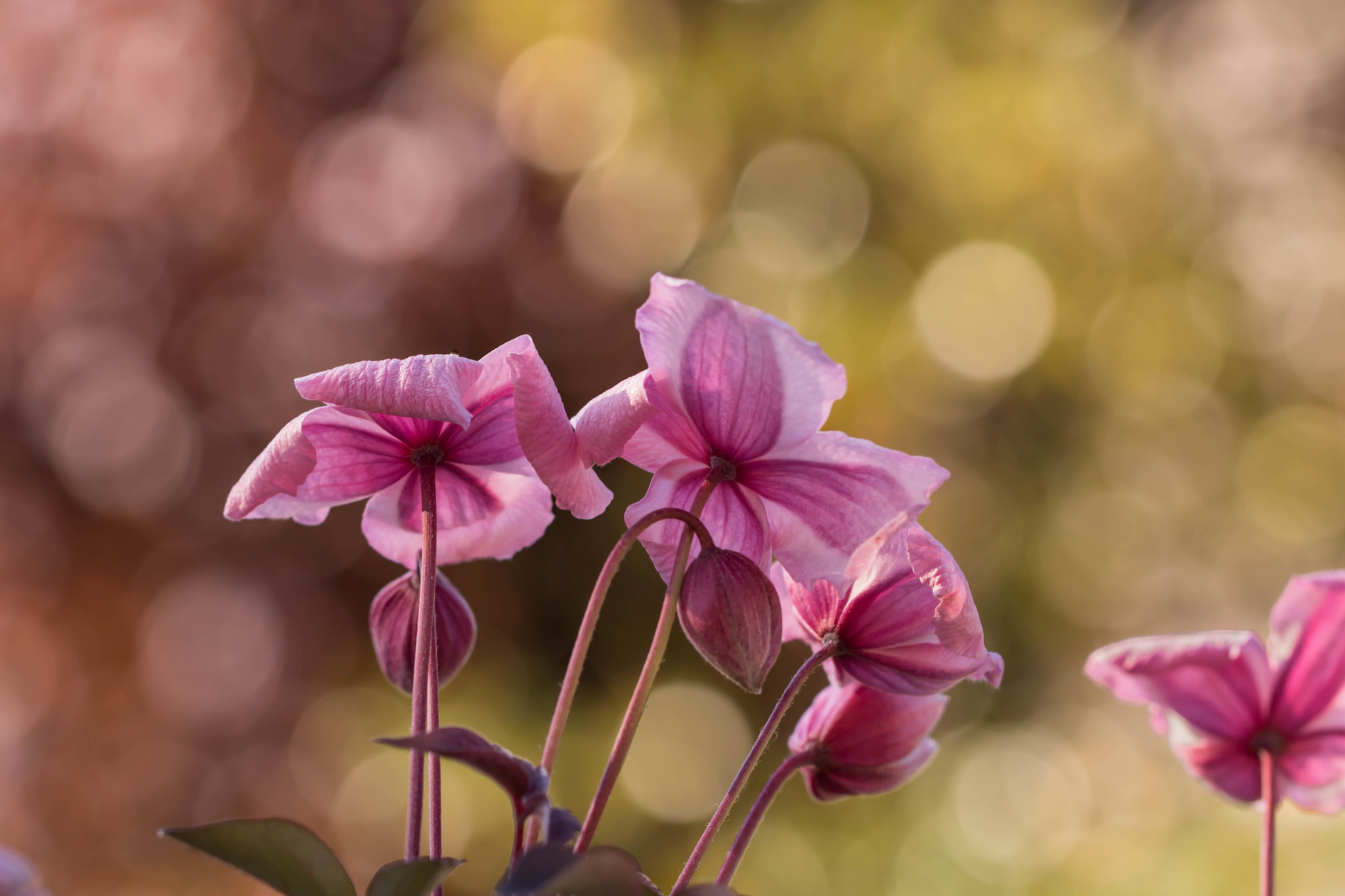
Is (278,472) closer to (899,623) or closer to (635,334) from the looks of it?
(899,623)

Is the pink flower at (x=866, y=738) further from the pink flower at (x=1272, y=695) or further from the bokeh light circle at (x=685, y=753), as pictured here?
the bokeh light circle at (x=685, y=753)

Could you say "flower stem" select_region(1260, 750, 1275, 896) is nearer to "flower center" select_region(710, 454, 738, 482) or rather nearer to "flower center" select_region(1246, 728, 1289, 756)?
"flower center" select_region(1246, 728, 1289, 756)

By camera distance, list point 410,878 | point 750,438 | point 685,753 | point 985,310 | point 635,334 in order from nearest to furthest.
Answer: point 410,878
point 750,438
point 685,753
point 635,334
point 985,310

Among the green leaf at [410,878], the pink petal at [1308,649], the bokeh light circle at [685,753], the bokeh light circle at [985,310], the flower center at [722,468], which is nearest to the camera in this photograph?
the green leaf at [410,878]

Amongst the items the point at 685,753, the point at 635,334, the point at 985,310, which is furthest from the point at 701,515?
the point at 985,310

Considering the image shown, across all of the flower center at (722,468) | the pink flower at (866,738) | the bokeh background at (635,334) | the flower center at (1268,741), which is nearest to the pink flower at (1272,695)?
the flower center at (1268,741)

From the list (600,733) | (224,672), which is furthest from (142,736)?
(600,733)

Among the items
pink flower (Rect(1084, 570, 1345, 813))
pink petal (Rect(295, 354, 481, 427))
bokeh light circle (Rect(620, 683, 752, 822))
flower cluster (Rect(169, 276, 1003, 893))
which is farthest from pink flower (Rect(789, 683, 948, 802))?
bokeh light circle (Rect(620, 683, 752, 822))

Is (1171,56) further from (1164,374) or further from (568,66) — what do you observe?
(568,66)
